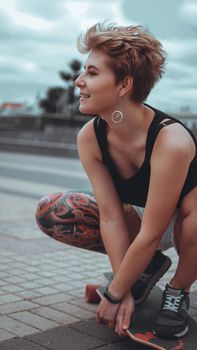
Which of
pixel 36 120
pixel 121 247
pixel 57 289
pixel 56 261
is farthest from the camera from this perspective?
pixel 36 120

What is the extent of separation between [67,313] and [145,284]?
1.50 ft

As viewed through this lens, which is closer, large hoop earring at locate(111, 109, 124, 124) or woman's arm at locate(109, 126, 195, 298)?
woman's arm at locate(109, 126, 195, 298)

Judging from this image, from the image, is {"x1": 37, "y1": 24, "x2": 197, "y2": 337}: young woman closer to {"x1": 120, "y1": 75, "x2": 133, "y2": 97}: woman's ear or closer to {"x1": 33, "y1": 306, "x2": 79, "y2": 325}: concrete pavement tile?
{"x1": 120, "y1": 75, "x2": 133, "y2": 97}: woman's ear

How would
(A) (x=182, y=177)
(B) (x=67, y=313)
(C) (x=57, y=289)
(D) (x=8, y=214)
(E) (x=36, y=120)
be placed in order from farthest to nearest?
(E) (x=36, y=120) < (D) (x=8, y=214) < (C) (x=57, y=289) < (B) (x=67, y=313) < (A) (x=182, y=177)

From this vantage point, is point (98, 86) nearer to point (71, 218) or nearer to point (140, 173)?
point (140, 173)

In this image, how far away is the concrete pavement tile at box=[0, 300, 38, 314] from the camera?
2.98 m

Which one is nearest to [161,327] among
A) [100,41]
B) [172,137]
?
[172,137]

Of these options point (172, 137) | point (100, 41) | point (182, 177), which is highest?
point (100, 41)

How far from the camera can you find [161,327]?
2594mm

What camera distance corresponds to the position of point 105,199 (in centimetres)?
279

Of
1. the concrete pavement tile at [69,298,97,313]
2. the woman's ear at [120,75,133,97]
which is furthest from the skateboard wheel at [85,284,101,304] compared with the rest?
the woman's ear at [120,75,133,97]

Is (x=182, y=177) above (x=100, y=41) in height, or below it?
below

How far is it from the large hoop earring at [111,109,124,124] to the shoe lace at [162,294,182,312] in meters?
0.81

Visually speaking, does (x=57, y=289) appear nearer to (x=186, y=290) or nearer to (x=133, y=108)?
(x=186, y=290)
